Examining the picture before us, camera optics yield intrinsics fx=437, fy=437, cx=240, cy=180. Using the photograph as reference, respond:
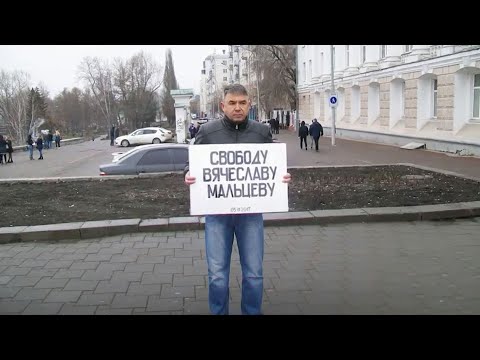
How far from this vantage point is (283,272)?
519 centimetres

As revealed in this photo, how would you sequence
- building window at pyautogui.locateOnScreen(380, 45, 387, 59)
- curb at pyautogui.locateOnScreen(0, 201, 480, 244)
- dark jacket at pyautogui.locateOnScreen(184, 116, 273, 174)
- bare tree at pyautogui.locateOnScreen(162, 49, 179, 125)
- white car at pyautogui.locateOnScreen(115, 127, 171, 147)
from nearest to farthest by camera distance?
dark jacket at pyautogui.locateOnScreen(184, 116, 273, 174), curb at pyautogui.locateOnScreen(0, 201, 480, 244), building window at pyautogui.locateOnScreen(380, 45, 387, 59), white car at pyautogui.locateOnScreen(115, 127, 171, 147), bare tree at pyautogui.locateOnScreen(162, 49, 179, 125)

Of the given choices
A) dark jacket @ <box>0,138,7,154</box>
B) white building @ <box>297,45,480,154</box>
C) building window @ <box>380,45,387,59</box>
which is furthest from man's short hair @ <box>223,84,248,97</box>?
building window @ <box>380,45,387,59</box>

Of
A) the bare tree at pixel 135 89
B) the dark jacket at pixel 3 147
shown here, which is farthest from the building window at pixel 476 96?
the bare tree at pixel 135 89

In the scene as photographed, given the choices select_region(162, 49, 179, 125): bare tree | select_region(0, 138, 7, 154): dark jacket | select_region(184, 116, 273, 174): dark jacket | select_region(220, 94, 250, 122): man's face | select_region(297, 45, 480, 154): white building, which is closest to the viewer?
select_region(220, 94, 250, 122): man's face

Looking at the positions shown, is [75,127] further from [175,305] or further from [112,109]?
[175,305]

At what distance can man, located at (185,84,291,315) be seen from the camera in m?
3.49

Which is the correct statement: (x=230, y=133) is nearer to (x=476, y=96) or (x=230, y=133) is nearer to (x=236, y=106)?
(x=236, y=106)

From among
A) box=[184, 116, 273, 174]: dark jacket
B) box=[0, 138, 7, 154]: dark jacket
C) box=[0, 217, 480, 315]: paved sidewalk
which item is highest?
box=[184, 116, 273, 174]: dark jacket

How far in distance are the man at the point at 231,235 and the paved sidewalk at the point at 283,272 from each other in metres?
0.67

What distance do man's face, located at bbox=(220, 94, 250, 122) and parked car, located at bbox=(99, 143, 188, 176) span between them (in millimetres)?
9025

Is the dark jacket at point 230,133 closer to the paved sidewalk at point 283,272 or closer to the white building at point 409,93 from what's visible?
the paved sidewalk at point 283,272

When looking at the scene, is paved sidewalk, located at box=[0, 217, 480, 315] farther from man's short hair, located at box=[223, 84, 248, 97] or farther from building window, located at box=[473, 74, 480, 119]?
building window, located at box=[473, 74, 480, 119]
